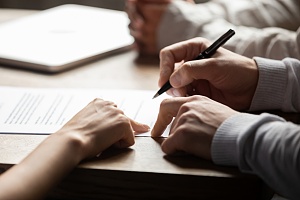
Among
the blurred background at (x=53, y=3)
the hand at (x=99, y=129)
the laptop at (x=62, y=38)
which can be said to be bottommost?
the blurred background at (x=53, y=3)

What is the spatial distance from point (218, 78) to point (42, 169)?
0.40m

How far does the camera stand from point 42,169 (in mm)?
784

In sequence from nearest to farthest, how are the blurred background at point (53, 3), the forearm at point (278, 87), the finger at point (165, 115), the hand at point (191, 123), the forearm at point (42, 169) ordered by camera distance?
1. the forearm at point (42, 169)
2. the hand at point (191, 123)
3. the finger at point (165, 115)
4. the forearm at point (278, 87)
5. the blurred background at point (53, 3)

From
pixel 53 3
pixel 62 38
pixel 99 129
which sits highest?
pixel 99 129

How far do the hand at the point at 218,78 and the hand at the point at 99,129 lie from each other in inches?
6.0

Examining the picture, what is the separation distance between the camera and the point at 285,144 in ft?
2.62

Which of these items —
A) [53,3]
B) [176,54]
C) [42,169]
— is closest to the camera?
[42,169]

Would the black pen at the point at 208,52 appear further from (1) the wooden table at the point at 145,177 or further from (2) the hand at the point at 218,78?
(1) the wooden table at the point at 145,177

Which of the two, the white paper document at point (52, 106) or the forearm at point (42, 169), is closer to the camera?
the forearm at point (42, 169)

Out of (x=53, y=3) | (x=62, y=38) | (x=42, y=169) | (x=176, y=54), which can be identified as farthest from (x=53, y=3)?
(x=42, y=169)

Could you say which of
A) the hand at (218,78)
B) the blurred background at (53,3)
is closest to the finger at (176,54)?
the hand at (218,78)

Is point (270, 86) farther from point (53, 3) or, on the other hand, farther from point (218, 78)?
point (53, 3)

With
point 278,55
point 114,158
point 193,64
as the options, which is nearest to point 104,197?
point 114,158

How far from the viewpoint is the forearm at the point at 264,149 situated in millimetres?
789
